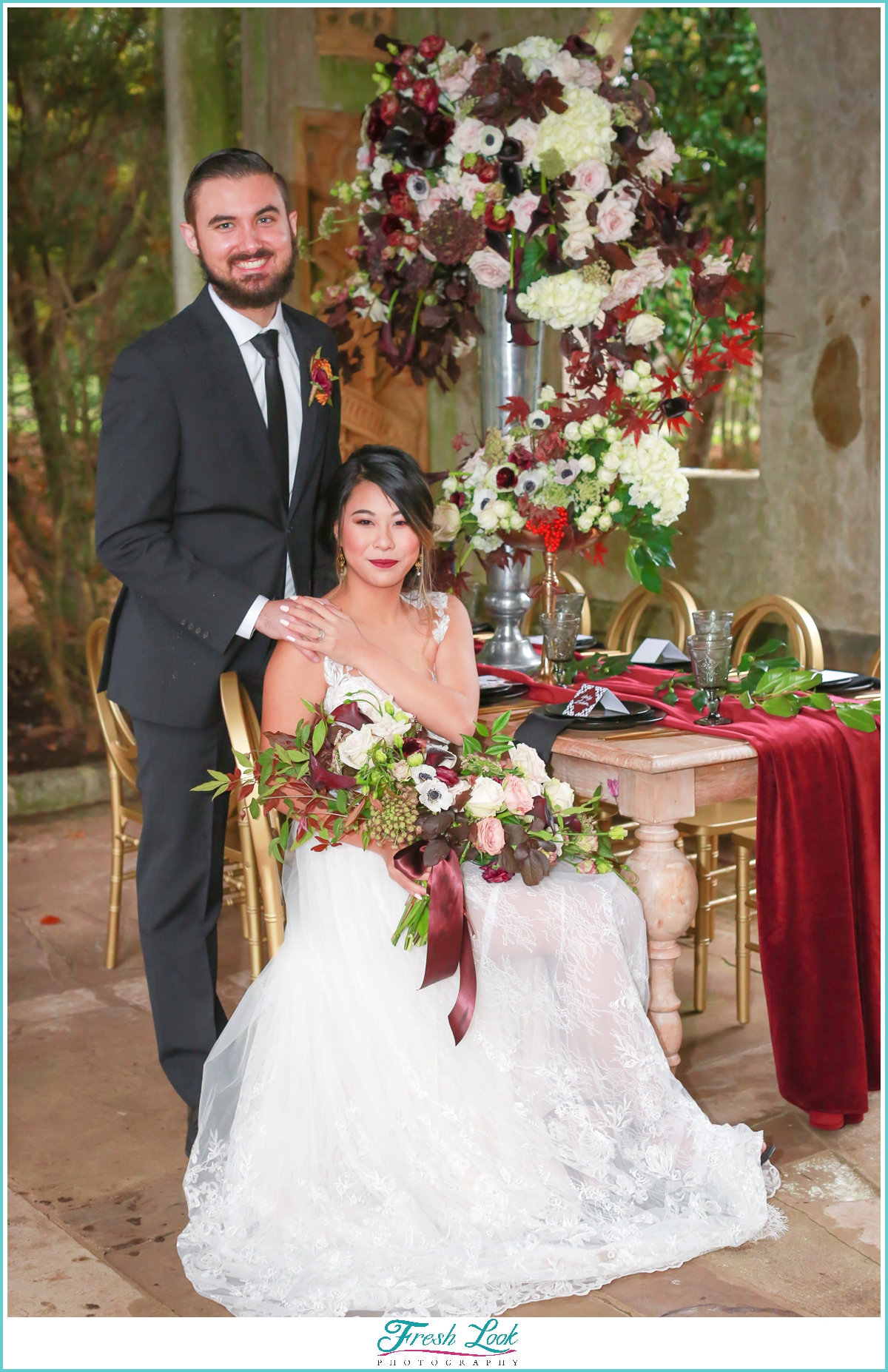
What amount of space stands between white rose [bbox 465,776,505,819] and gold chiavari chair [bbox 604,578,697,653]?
4.88ft

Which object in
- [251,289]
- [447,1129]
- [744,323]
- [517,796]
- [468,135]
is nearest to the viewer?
[447,1129]

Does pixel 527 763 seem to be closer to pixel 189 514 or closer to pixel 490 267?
pixel 189 514

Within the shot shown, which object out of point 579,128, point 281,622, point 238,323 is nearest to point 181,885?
point 281,622

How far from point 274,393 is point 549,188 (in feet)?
2.84

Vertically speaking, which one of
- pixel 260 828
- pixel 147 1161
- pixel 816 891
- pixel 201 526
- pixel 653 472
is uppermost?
pixel 653 472

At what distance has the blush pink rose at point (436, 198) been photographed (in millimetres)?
3041

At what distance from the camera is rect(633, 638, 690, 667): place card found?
11.0 feet

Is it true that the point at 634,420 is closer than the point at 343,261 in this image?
Yes

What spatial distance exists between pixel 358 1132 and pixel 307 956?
321 mm

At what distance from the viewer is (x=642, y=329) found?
294 centimetres

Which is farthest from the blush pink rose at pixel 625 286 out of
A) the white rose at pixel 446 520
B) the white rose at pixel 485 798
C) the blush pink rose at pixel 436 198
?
the white rose at pixel 485 798

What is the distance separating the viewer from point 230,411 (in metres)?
2.67

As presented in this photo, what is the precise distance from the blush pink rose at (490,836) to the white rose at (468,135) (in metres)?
1.61

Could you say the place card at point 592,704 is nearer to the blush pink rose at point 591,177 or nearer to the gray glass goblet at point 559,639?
the gray glass goblet at point 559,639
